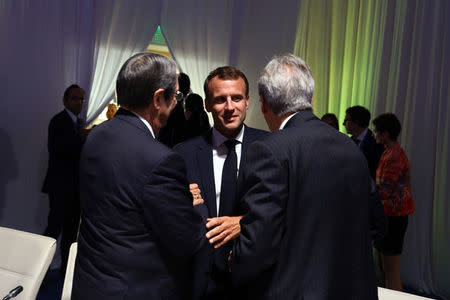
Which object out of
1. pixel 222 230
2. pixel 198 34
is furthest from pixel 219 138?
pixel 198 34

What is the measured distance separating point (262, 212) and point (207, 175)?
0.53 meters

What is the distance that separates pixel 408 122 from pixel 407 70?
51 centimetres

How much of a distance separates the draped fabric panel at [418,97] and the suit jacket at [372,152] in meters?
0.54

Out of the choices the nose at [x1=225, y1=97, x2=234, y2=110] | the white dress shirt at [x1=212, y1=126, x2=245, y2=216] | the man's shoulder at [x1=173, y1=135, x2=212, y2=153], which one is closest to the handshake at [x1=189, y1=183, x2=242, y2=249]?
the white dress shirt at [x1=212, y1=126, x2=245, y2=216]

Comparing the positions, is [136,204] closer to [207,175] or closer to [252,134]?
[207,175]

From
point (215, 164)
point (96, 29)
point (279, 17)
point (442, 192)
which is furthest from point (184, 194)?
point (279, 17)

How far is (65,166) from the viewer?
421cm

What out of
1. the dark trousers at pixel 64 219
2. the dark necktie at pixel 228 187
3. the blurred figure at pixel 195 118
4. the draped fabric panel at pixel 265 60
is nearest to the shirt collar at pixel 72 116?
the dark trousers at pixel 64 219

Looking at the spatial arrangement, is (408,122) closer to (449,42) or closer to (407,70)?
(407,70)

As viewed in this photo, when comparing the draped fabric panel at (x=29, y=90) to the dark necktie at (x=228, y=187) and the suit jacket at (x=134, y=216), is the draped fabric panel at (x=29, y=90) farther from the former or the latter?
the suit jacket at (x=134, y=216)

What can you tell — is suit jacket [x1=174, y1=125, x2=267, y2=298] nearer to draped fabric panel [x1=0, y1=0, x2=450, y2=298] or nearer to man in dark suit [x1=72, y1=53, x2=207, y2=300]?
man in dark suit [x1=72, y1=53, x2=207, y2=300]

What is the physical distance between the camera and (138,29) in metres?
5.60

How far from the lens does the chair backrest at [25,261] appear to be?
1875 mm

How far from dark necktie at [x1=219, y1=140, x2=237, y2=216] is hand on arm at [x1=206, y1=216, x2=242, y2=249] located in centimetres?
13
